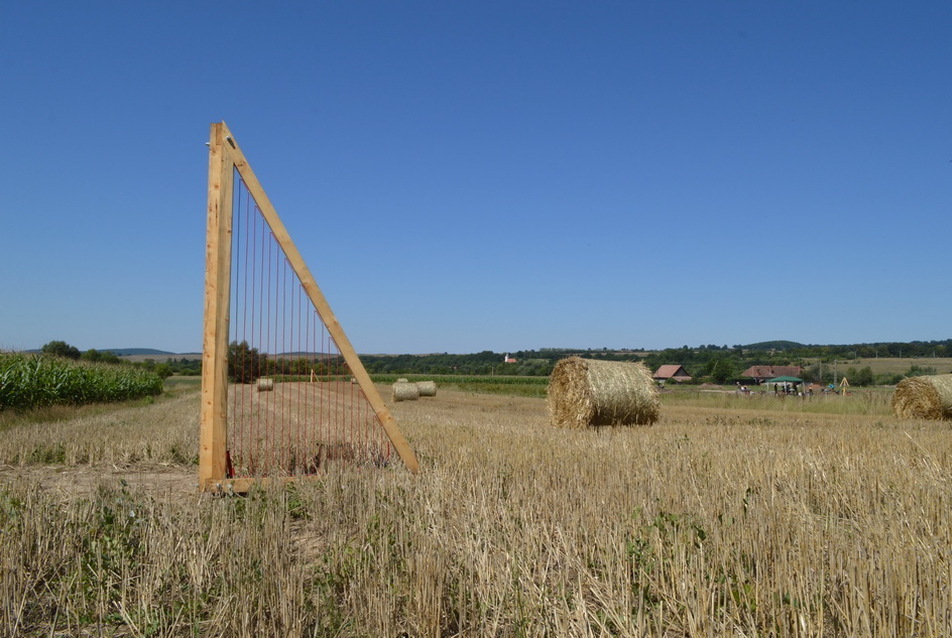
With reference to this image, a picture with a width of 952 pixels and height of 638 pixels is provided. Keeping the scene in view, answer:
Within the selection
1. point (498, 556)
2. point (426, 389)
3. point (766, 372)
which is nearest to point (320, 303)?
point (498, 556)

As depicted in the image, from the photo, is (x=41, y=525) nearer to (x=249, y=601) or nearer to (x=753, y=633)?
(x=249, y=601)

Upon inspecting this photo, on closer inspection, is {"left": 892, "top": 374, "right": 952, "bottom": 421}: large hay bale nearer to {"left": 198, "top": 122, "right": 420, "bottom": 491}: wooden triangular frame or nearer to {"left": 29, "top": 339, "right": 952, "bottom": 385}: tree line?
{"left": 198, "top": 122, "right": 420, "bottom": 491}: wooden triangular frame

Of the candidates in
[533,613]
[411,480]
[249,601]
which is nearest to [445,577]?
[533,613]

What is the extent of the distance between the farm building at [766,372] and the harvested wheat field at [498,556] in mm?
85156

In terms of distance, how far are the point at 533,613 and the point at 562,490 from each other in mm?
2365

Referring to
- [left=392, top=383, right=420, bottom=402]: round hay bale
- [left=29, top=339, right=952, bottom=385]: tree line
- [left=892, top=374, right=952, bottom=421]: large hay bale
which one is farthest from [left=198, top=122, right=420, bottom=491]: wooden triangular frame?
[left=29, top=339, right=952, bottom=385]: tree line

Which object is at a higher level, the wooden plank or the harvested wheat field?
the wooden plank

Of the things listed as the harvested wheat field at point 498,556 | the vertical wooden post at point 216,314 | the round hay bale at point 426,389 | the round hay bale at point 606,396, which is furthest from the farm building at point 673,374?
the vertical wooden post at point 216,314

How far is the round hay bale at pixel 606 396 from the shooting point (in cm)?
1542

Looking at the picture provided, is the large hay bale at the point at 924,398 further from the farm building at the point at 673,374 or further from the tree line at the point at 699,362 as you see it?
the farm building at the point at 673,374

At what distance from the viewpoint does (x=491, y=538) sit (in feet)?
14.5

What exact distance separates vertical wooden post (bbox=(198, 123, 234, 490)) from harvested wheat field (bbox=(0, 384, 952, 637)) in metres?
0.57

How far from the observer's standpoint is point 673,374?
8619 centimetres

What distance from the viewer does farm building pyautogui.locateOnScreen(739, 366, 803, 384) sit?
284 ft
